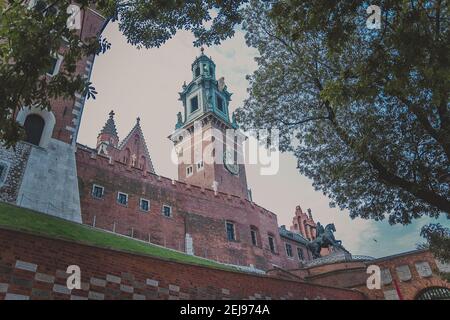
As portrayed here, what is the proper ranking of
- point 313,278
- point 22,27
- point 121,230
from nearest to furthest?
1. point 22,27
2. point 313,278
3. point 121,230

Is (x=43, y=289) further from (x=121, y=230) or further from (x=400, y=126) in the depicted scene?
(x=121, y=230)

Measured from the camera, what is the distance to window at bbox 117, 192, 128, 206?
26.1m

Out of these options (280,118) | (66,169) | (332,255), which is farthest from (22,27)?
(332,255)

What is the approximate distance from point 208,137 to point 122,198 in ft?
A: 73.7

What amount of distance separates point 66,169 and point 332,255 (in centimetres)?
1878

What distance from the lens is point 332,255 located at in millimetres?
25156

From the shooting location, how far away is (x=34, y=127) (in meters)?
19.6

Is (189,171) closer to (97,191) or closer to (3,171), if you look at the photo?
(97,191)

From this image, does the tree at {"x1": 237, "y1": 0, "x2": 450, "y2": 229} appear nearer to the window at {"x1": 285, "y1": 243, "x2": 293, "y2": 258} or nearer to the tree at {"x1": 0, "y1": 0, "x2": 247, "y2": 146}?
the tree at {"x1": 0, "y1": 0, "x2": 247, "y2": 146}

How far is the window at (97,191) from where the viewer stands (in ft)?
81.7

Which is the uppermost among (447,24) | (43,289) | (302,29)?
(447,24)

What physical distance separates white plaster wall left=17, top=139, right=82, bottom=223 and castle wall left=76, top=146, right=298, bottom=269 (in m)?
5.04

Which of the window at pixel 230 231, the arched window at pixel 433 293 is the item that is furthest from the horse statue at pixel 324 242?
the arched window at pixel 433 293

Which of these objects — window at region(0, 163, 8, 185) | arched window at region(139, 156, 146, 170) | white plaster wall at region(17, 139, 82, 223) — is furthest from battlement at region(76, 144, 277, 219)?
arched window at region(139, 156, 146, 170)
